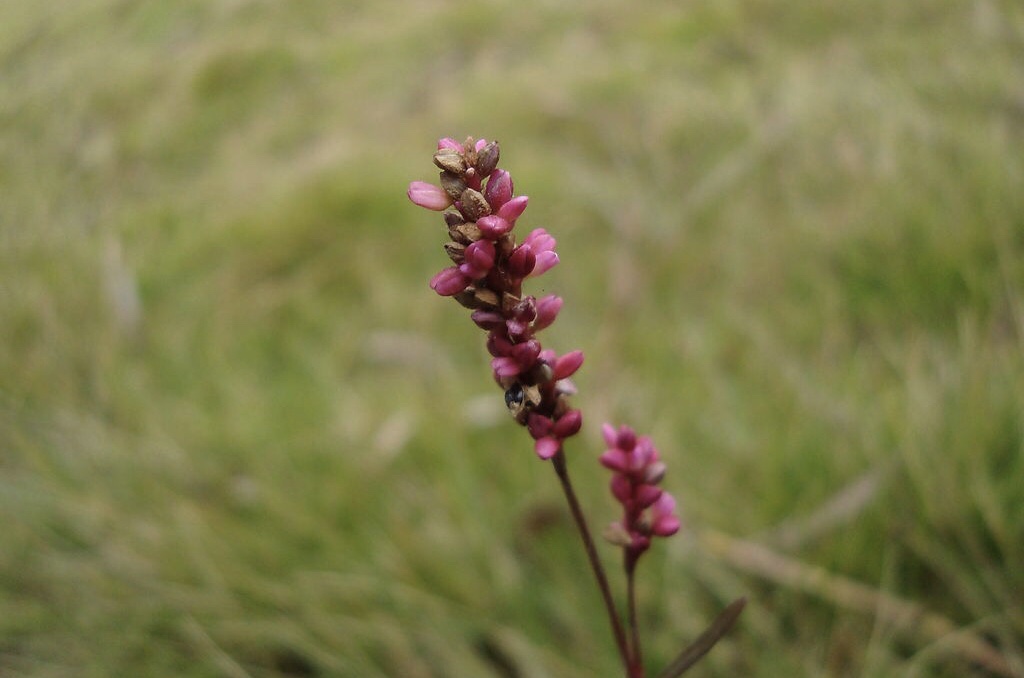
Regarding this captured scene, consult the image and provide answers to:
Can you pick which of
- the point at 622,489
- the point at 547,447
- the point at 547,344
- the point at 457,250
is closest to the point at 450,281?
the point at 457,250

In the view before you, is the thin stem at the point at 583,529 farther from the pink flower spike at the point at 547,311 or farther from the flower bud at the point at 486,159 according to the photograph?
the flower bud at the point at 486,159

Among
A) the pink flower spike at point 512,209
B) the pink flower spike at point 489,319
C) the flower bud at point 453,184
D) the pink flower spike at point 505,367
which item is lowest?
the pink flower spike at point 505,367

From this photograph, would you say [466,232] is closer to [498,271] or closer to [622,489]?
[498,271]

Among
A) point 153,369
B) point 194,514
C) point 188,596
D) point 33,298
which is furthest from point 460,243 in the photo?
point 33,298

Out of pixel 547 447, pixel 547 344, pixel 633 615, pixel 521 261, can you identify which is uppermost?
pixel 521 261

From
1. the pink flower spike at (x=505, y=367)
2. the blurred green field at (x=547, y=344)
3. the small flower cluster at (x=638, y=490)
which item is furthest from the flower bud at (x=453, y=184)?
the blurred green field at (x=547, y=344)

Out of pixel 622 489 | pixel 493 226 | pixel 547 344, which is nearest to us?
pixel 493 226

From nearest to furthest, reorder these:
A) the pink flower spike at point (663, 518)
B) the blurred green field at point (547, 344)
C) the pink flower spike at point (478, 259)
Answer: the pink flower spike at point (478, 259), the pink flower spike at point (663, 518), the blurred green field at point (547, 344)

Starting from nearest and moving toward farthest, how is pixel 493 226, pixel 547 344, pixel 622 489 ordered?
pixel 493 226 → pixel 622 489 → pixel 547 344
